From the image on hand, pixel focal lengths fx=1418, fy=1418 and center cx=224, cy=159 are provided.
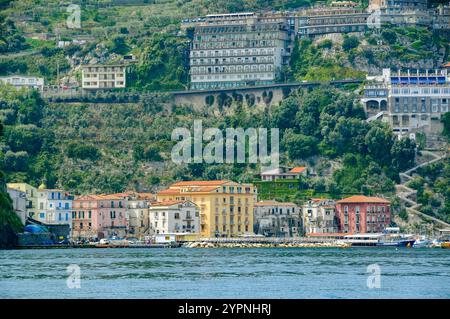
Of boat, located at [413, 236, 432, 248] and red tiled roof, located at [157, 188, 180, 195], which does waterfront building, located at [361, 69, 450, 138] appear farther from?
red tiled roof, located at [157, 188, 180, 195]

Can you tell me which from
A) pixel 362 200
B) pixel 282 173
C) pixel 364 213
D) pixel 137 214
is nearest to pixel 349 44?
pixel 282 173

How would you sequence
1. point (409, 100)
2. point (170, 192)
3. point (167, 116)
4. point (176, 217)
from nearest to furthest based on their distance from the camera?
point (176, 217), point (170, 192), point (409, 100), point (167, 116)

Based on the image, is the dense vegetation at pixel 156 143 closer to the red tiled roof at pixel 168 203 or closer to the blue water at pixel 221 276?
the red tiled roof at pixel 168 203

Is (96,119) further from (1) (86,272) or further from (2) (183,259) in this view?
(1) (86,272)

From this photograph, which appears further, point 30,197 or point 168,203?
point 168,203

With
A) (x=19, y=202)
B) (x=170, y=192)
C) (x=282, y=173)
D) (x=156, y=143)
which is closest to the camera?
(x=19, y=202)

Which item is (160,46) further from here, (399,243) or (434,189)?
(399,243)
